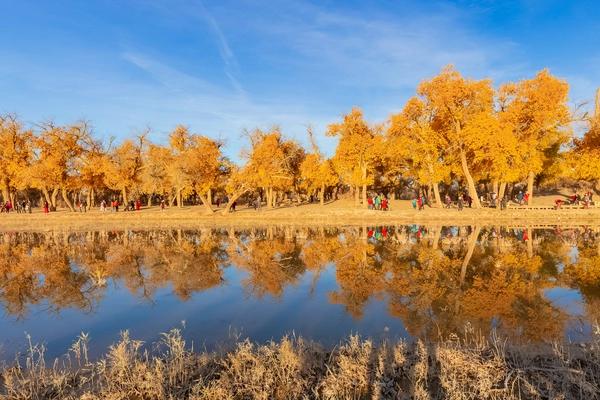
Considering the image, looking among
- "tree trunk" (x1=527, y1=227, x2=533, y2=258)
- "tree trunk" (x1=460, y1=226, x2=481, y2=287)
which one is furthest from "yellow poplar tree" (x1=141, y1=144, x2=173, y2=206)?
"tree trunk" (x1=527, y1=227, x2=533, y2=258)

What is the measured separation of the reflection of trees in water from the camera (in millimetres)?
12695

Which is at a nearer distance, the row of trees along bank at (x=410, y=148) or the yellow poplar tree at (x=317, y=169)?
the row of trees along bank at (x=410, y=148)

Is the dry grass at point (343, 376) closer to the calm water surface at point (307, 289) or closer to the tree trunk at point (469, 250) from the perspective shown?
the calm water surface at point (307, 289)

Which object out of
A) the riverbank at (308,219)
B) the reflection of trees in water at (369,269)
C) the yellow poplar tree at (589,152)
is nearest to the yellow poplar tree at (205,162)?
the riverbank at (308,219)

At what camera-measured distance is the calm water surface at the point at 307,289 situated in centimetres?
1150

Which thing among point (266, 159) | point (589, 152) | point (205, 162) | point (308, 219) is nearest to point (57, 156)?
point (205, 162)

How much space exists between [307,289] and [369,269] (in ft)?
13.3

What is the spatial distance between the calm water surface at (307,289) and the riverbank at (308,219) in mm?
9392

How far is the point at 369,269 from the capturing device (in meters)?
19.1

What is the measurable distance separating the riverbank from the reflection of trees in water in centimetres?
692

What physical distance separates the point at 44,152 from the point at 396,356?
58624mm

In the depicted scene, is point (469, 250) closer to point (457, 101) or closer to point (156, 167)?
point (457, 101)

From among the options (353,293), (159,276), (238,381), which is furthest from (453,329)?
(159,276)

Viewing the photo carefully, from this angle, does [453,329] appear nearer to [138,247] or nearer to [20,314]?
[20,314]
